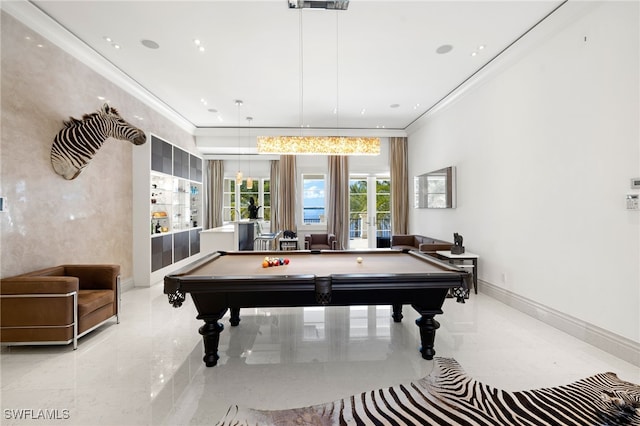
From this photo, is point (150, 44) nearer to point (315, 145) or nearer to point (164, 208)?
point (315, 145)

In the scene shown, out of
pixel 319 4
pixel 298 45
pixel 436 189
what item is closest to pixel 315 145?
pixel 298 45

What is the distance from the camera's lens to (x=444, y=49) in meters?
3.98

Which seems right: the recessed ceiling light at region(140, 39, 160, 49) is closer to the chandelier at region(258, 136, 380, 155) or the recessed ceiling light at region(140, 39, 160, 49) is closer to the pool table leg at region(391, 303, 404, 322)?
the chandelier at region(258, 136, 380, 155)

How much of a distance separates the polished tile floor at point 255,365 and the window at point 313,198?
4732 millimetres

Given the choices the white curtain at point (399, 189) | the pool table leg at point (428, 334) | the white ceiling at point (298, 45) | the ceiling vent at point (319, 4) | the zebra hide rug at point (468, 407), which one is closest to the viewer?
the zebra hide rug at point (468, 407)

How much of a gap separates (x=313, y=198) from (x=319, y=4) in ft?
18.4

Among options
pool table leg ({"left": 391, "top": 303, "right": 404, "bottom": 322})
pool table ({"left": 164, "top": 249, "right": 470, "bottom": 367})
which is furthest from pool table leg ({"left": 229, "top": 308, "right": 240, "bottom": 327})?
pool table leg ({"left": 391, "top": 303, "right": 404, "bottom": 322})

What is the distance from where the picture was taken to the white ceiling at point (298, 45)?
320 centimetres

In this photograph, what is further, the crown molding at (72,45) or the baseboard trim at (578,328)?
the crown molding at (72,45)

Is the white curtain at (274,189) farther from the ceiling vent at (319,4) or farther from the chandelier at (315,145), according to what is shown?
the ceiling vent at (319,4)

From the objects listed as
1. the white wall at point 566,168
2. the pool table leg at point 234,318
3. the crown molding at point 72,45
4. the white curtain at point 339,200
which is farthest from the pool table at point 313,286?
the white curtain at point 339,200

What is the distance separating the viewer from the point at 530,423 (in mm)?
1896

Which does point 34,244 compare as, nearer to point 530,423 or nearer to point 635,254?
point 530,423

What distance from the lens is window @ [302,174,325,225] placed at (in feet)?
27.4
